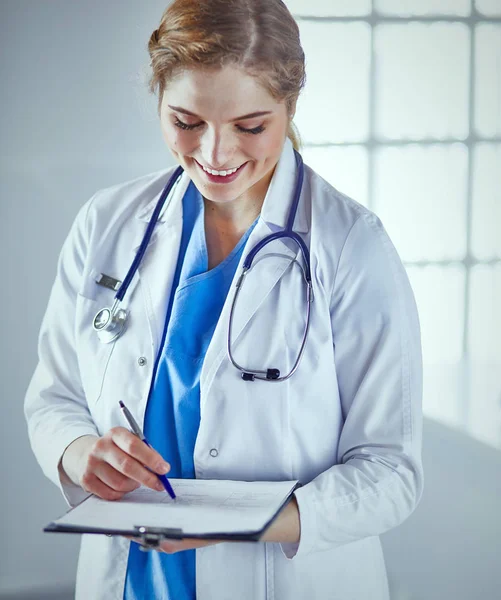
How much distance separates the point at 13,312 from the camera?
1.88 m

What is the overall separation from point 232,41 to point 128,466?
630mm

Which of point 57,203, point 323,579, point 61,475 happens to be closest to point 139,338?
point 61,475

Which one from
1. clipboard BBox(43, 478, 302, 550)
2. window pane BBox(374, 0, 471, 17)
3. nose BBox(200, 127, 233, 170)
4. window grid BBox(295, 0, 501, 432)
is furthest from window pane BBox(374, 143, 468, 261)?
clipboard BBox(43, 478, 302, 550)

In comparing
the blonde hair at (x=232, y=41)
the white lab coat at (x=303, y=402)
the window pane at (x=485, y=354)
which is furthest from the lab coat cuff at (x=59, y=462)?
the window pane at (x=485, y=354)

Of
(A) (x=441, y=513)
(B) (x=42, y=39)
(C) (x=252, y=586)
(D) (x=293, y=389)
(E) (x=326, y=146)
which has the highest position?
(B) (x=42, y=39)

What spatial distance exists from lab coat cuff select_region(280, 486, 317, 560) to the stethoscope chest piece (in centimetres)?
41

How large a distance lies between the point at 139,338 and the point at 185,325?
0.08 m

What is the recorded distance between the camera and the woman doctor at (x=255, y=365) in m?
1.04

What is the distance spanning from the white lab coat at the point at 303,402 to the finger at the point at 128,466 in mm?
143

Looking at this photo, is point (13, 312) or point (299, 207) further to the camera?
point (13, 312)

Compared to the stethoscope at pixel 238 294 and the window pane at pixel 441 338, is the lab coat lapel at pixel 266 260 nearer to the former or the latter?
the stethoscope at pixel 238 294

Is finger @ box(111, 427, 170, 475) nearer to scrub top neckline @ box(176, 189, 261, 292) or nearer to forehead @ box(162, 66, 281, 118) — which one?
scrub top neckline @ box(176, 189, 261, 292)

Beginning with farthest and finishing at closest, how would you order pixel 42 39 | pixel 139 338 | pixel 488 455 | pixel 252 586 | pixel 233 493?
pixel 488 455 < pixel 42 39 < pixel 139 338 < pixel 252 586 < pixel 233 493

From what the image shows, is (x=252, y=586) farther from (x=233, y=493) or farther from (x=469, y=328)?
(x=469, y=328)
